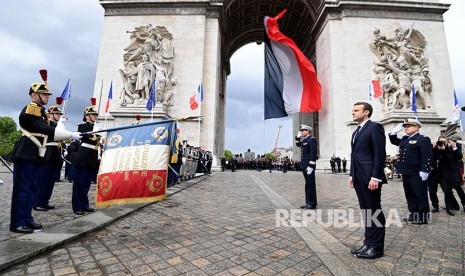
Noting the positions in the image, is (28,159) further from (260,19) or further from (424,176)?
(260,19)

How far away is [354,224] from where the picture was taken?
3939mm

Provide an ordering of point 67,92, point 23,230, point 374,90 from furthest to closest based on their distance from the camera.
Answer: point 374,90, point 67,92, point 23,230

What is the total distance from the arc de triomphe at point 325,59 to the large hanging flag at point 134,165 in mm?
11259

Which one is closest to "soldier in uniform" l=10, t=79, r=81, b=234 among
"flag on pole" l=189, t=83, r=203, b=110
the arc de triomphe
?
"flag on pole" l=189, t=83, r=203, b=110

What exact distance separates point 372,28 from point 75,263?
21.8 m

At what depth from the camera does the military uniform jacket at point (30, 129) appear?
3.16 meters

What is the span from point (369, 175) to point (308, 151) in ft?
9.42

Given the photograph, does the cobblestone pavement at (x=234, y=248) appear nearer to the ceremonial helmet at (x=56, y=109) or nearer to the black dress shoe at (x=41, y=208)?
the black dress shoe at (x=41, y=208)

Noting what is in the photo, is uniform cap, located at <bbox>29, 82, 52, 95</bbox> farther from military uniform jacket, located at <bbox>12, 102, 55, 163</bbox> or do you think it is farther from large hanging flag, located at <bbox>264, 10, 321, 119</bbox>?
large hanging flag, located at <bbox>264, 10, 321, 119</bbox>

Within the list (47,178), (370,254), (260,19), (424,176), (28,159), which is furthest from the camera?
(260,19)

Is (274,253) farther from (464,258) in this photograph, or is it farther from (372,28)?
(372,28)

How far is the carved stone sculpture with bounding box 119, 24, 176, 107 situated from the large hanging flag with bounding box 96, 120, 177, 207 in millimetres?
12140

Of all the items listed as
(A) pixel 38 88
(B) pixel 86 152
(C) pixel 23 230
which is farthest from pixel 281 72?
(C) pixel 23 230

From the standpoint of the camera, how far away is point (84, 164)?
4.31m
